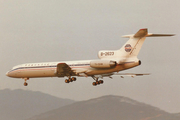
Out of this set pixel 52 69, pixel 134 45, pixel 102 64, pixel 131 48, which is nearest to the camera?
pixel 134 45

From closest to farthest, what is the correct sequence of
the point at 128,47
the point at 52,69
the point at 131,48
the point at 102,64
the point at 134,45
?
the point at 134,45 → the point at 131,48 → the point at 128,47 → the point at 102,64 → the point at 52,69

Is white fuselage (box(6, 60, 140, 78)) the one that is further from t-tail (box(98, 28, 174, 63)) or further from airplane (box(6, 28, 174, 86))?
t-tail (box(98, 28, 174, 63))

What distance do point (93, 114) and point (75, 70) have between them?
495 feet

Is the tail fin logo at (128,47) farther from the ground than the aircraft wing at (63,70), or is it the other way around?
the tail fin logo at (128,47)

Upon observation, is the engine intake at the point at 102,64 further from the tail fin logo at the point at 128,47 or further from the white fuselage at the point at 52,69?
the tail fin logo at the point at 128,47

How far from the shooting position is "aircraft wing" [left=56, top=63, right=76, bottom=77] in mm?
41469

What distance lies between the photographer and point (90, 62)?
40.6m

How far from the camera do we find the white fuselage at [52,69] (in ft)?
129

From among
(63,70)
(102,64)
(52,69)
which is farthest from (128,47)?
(52,69)

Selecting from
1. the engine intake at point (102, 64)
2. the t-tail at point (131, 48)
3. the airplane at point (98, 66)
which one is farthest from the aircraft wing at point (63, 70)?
the t-tail at point (131, 48)

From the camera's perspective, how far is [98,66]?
39.6m

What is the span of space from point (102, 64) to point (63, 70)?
6.07 m

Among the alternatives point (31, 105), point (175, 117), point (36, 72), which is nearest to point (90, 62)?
point (36, 72)

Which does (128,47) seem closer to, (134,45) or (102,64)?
(134,45)
